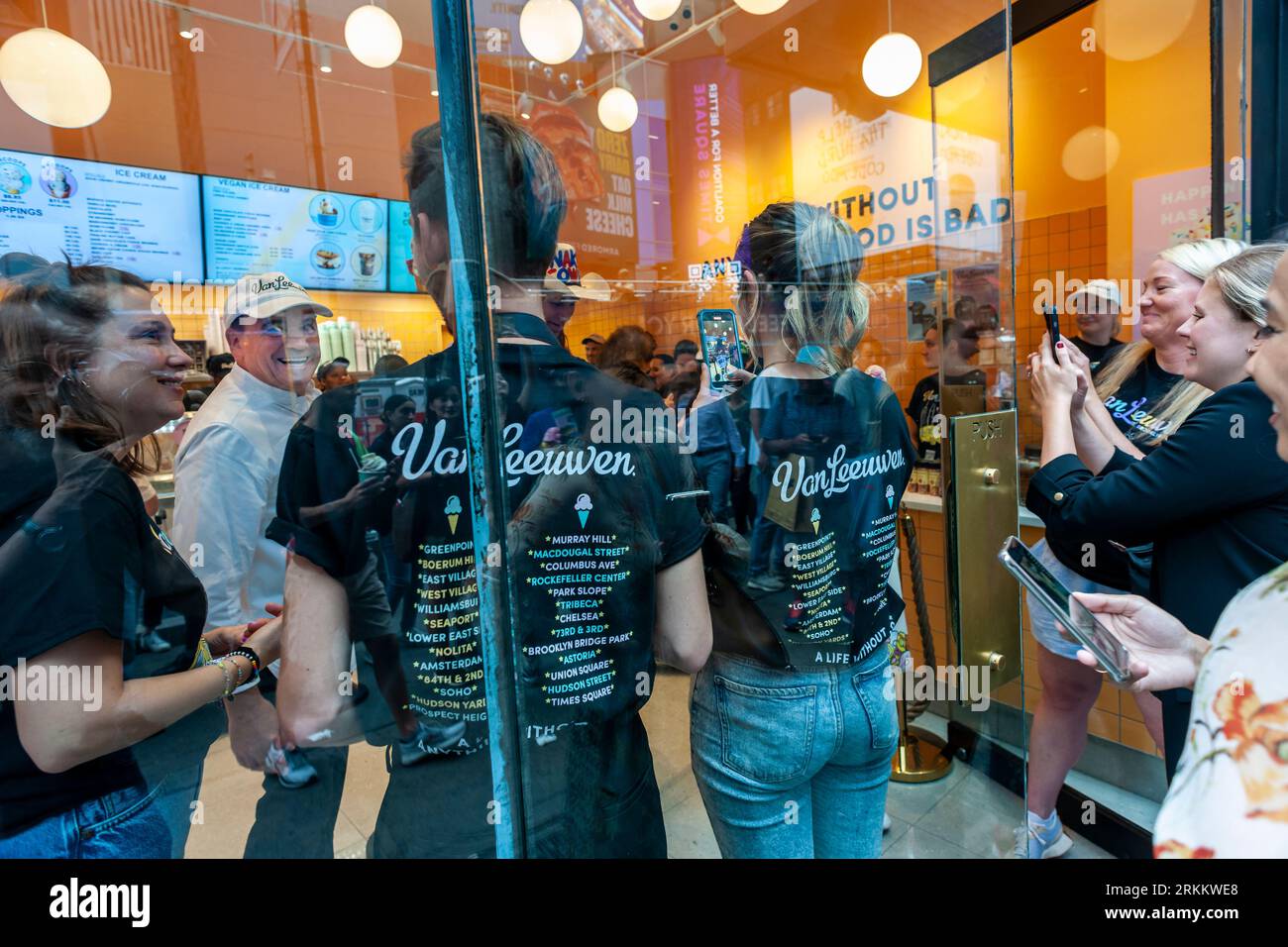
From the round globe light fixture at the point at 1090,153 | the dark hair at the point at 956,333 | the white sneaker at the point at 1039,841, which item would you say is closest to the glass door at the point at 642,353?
the dark hair at the point at 956,333

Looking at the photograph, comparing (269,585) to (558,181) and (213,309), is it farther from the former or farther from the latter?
→ (558,181)

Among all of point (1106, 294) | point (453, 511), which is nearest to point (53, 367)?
point (453, 511)

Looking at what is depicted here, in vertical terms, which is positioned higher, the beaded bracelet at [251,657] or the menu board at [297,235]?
the menu board at [297,235]

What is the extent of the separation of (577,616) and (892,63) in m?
1.98

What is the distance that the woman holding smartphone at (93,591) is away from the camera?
3.07 feet

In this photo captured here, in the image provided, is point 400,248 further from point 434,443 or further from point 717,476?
A: point 717,476

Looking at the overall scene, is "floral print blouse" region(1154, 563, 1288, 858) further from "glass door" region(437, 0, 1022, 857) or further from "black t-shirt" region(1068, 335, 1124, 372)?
"black t-shirt" region(1068, 335, 1124, 372)

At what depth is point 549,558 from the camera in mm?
1123

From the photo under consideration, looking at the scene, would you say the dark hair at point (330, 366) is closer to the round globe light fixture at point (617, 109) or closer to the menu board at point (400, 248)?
the menu board at point (400, 248)

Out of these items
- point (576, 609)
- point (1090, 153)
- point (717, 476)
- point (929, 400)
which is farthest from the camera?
point (1090, 153)

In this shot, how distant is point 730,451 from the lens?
125 centimetres

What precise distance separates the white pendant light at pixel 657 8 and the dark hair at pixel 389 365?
38.2 inches

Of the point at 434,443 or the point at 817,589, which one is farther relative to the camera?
the point at 817,589
